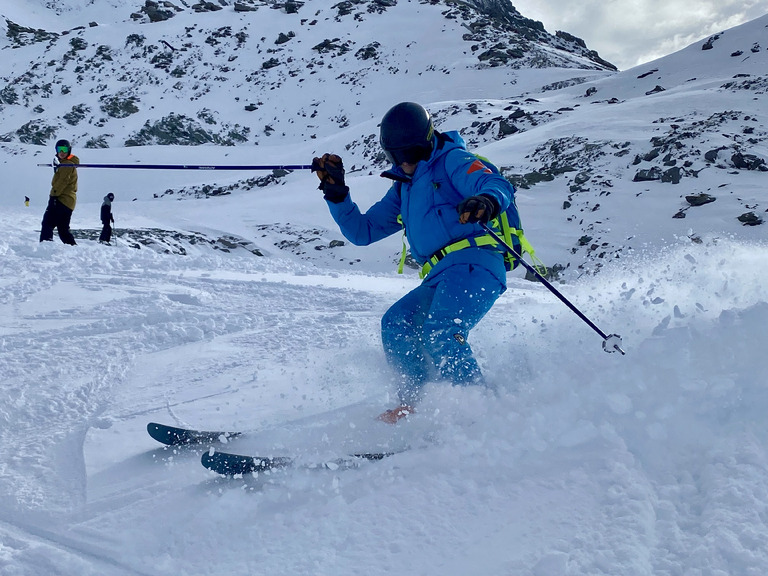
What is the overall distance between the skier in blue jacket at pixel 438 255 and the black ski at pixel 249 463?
1.96 feet

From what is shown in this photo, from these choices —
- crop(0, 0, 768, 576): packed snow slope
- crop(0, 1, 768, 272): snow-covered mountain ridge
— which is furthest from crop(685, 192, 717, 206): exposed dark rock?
crop(0, 0, 768, 576): packed snow slope

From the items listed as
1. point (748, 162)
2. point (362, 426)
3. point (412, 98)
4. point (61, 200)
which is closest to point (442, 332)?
point (362, 426)

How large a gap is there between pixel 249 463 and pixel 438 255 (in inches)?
64.8

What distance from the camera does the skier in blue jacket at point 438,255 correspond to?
11.0 ft

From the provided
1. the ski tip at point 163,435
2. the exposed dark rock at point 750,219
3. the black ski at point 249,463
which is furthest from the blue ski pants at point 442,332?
the exposed dark rock at point 750,219

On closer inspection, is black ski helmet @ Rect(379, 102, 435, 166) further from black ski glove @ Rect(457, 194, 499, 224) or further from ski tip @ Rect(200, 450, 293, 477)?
ski tip @ Rect(200, 450, 293, 477)

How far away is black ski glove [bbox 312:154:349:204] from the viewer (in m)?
3.92

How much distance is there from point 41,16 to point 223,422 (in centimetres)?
8251

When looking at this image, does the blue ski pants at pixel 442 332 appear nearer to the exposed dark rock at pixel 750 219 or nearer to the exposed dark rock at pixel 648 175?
the exposed dark rock at pixel 750 219

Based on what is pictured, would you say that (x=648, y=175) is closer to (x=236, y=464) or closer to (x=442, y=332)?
(x=442, y=332)

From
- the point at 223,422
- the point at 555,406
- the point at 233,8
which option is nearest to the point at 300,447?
the point at 223,422

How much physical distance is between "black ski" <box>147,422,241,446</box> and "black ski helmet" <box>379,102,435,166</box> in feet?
6.00

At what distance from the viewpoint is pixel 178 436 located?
9.87 ft

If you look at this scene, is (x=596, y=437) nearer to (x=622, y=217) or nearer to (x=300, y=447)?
(x=300, y=447)
